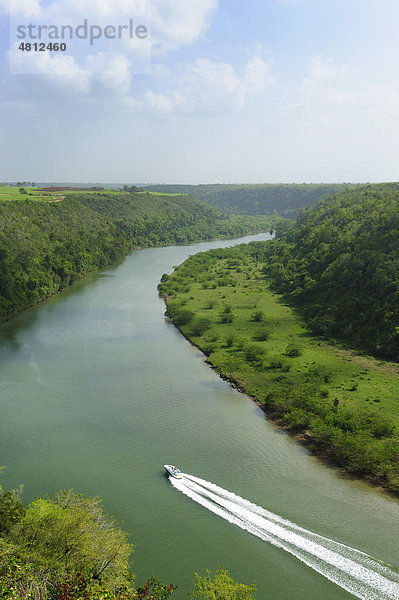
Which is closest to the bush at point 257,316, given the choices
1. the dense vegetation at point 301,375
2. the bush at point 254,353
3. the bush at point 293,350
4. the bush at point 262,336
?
the dense vegetation at point 301,375

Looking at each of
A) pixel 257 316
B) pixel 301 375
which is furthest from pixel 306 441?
pixel 257 316

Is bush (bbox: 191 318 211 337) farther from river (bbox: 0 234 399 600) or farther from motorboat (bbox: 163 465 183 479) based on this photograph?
motorboat (bbox: 163 465 183 479)

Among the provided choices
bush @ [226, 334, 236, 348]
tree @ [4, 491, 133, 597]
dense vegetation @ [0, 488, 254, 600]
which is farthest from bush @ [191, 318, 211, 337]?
tree @ [4, 491, 133, 597]

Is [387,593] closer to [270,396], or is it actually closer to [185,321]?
[270,396]

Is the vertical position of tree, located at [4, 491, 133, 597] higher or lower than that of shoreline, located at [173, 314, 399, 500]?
higher

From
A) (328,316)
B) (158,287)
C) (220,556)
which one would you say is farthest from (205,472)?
(158,287)

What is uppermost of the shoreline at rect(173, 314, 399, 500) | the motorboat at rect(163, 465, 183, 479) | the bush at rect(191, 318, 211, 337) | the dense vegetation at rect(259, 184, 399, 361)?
the dense vegetation at rect(259, 184, 399, 361)
